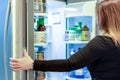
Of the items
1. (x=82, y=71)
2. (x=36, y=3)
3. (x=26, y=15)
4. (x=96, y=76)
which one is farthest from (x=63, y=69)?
(x=82, y=71)

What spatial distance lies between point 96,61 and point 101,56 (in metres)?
0.04

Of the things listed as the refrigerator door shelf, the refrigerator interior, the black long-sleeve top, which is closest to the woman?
the black long-sleeve top

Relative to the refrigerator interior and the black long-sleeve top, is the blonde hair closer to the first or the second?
the black long-sleeve top

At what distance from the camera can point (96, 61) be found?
1.35 metres

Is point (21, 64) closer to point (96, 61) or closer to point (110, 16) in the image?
point (96, 61)

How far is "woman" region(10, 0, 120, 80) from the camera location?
125cm

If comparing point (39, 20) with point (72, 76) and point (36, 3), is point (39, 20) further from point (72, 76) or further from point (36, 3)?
point (72, 76)

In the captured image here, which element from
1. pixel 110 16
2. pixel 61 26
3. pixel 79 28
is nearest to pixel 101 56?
pixel 110 16

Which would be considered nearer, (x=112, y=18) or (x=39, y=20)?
(x=112, y=18)

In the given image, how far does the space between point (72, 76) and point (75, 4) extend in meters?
0.93

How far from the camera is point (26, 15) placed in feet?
4.36

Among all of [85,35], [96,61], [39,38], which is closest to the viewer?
[96,61]

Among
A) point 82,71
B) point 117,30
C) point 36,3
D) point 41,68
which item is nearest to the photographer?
point 41,68

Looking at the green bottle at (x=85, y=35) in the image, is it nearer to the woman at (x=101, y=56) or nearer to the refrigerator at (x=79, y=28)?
the refrigerator at (x=79, y=28)
